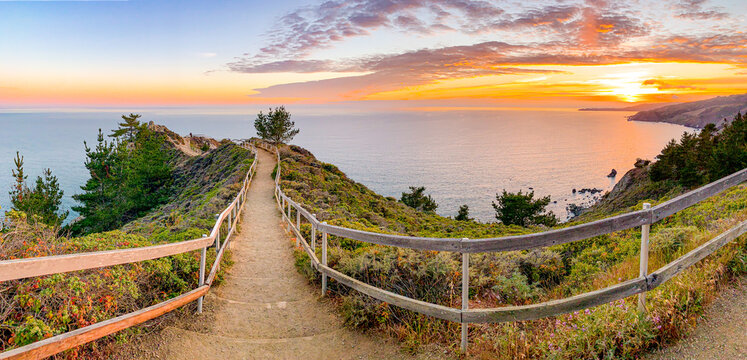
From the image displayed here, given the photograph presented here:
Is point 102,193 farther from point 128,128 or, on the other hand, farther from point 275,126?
point 128,128

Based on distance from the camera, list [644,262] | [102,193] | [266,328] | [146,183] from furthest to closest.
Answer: [102,193]
[146,183]
[266,328]
[644,262]

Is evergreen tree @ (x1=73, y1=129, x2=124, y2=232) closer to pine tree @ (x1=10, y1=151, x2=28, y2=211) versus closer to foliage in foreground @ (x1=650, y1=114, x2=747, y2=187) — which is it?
pine tree @ (x1=10, y1=151, x2=28, y2=211)

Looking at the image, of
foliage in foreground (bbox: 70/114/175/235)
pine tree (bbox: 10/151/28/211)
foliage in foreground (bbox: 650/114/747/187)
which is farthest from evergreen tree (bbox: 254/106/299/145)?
foliage in foreground (bbox: 650/114/747/187)

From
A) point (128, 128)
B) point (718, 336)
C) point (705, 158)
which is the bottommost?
point (718, 336)

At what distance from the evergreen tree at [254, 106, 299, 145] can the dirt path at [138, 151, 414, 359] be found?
5363 centimetres

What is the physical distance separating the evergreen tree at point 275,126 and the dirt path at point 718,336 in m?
59.5

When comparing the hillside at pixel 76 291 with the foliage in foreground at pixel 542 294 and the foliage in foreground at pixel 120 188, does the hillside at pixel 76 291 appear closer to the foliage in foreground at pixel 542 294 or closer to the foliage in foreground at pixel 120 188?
the foliage in foreground at pixel 542 294

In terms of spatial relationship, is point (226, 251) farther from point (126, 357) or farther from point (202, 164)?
point (202, 164)

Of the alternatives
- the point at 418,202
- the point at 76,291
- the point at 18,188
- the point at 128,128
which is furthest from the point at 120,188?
the point at 76,291

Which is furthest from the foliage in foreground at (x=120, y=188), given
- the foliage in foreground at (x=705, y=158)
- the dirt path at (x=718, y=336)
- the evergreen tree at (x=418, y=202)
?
the dirt path at (x=718, y=336)

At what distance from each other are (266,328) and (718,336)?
517 centimetres

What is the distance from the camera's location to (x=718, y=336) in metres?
3.96

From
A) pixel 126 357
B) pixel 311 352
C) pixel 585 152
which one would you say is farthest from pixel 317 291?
pixel 585 152

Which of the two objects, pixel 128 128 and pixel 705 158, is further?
pixel 128 128
